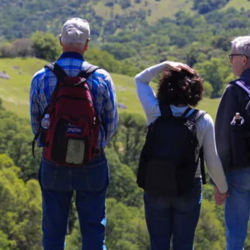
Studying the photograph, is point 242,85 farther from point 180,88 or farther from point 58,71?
point 58,71

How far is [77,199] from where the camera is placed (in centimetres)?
469

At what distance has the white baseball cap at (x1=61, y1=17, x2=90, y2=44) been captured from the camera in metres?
4.51

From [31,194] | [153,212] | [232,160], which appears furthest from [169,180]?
[31,194]

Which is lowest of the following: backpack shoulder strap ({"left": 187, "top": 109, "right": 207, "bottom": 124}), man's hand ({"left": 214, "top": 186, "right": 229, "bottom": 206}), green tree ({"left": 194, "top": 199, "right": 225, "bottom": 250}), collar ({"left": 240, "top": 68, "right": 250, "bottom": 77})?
green tree ({"left": 194, "top": 199, "right": 225, "bottom": 250})

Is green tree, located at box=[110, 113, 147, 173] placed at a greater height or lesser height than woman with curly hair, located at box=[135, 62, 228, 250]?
lesser

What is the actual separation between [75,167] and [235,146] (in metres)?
1.36

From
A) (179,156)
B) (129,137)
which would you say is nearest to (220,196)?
(179,156)

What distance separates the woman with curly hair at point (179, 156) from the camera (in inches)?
169

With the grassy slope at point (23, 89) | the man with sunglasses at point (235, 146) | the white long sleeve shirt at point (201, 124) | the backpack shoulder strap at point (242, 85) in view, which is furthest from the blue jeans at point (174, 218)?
the grassy slope at point (23, 89)

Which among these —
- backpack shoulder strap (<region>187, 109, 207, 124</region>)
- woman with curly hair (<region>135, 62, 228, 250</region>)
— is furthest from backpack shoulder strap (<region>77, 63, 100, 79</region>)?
backpack shoulder strap (<region>187, 109, 207, 124</region>)

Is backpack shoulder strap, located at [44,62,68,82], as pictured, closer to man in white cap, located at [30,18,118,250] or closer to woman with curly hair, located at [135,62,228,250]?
man in white cap, located at [30,18,118,250]

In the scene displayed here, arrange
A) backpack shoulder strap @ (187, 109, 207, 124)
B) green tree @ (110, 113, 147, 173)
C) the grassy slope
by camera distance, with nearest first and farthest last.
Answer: backpack shoulder strap @ (187, 109, 207, 124) < green tree @ (110, 113, 147, 173) < the grassy slope

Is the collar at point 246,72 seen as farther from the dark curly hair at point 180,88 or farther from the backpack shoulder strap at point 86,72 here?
the backpack shoulder strap at point 86,72

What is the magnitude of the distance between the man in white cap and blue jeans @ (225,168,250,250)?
1.09 m
